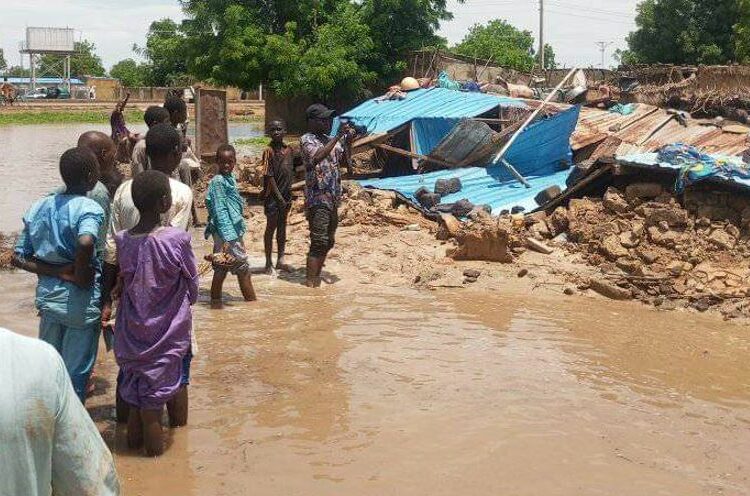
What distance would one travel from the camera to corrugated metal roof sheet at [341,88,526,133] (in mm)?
14055

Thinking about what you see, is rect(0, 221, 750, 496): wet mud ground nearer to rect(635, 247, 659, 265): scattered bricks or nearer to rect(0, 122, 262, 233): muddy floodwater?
rect(635, 247, 659, 265): scattered bricks

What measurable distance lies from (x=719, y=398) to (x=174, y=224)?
11.7ft

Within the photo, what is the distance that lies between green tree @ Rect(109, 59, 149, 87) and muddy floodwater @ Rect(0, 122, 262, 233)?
Result: 961 inches

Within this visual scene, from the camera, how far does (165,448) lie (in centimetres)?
444

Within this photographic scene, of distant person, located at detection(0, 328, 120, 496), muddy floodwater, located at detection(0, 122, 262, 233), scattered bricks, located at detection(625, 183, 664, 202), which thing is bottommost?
muddy floodwater, located at detection(0, 122, 262, 233)

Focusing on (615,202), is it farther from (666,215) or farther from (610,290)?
(610,290)

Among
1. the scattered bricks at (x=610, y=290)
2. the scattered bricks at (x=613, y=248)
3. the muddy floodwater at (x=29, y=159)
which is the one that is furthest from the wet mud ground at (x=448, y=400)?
the muddy floodwater at (x=29, y=159)

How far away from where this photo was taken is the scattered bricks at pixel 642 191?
9281 millimetres

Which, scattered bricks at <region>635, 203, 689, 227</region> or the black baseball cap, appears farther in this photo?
scattered bricks at <region>635, 203, 689, 227</region>

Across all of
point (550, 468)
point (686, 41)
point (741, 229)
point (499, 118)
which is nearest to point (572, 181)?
point (741, 229)

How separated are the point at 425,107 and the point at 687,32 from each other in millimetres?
20616

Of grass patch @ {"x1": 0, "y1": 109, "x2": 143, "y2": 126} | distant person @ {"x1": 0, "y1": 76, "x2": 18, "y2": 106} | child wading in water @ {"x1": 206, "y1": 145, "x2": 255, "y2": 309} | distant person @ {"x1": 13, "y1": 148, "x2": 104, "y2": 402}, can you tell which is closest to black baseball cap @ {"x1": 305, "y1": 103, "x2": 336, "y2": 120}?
child wading in water @ {"x1": 206, "y1": 145, "x2": 255, "y2": 309}

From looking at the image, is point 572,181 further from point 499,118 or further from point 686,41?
point 686,41

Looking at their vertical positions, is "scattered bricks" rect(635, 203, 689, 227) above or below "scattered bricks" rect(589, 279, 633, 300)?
above
